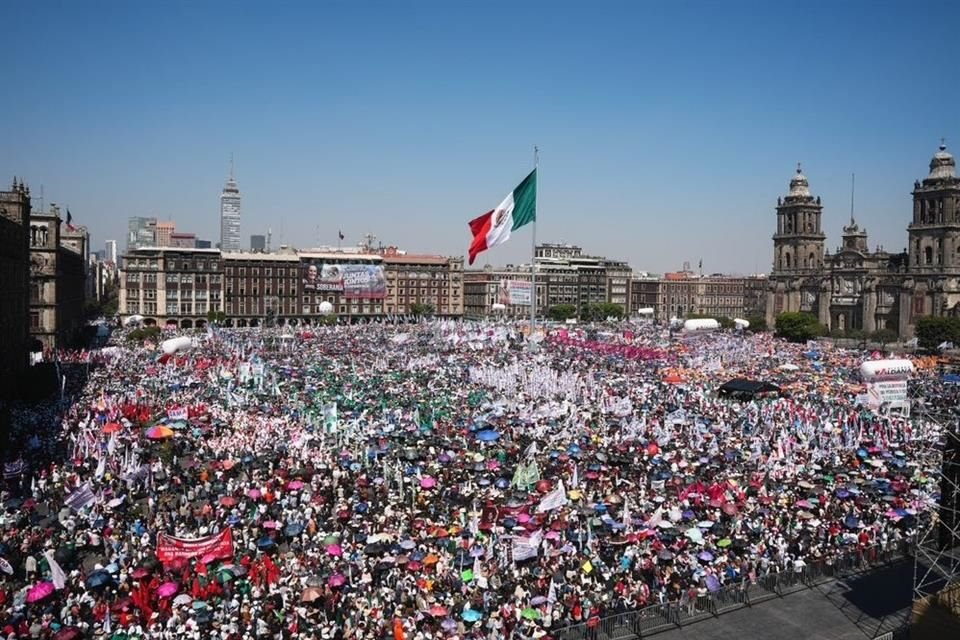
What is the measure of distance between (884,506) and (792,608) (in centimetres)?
733

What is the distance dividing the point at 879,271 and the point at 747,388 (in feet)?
226

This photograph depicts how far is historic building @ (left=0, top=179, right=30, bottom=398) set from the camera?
3938cm

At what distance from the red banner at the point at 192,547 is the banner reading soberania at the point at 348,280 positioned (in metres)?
98.6

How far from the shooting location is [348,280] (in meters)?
117

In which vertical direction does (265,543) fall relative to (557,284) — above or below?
below

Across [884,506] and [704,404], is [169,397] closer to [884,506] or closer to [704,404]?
[704,404]

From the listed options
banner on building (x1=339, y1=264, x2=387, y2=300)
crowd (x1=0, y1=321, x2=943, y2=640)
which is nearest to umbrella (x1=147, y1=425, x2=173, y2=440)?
crowd (x1=0, y1=321, x2=943, y2=640)

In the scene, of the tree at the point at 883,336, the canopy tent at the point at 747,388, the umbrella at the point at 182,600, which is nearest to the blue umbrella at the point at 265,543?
the umbrella at the point at 182,600

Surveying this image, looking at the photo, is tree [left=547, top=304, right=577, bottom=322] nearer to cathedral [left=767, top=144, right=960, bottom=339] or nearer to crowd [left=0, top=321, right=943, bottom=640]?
cathedral [left=767, top=144, right=960, bottom=339]

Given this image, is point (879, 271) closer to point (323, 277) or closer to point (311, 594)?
point (323, 277)

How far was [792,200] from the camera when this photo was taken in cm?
11719

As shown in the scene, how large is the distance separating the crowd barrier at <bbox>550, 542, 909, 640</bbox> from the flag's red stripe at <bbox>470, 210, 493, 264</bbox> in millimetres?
26622

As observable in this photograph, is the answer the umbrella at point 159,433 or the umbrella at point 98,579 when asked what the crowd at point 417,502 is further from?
the umbrella at point 159,433

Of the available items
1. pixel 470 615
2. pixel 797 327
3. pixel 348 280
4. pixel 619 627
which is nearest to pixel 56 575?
pixel 470 615
